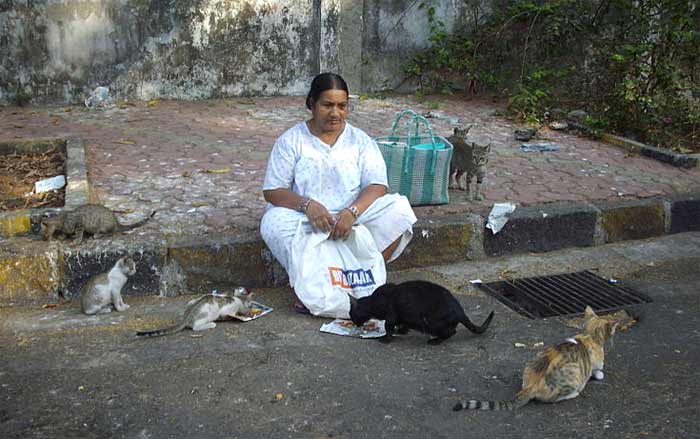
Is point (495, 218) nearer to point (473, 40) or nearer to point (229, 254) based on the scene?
point (229, 254)

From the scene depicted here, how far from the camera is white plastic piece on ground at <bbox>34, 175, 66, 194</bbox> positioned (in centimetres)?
562

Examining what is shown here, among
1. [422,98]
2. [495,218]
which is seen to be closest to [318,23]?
[422,98]

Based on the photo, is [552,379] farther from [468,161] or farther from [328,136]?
[468,161]

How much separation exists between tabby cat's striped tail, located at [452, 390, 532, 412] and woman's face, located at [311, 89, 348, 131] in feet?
6.20

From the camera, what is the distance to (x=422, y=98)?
9.79 meters

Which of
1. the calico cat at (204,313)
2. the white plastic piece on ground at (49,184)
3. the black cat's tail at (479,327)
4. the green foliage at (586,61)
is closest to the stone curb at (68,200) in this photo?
the white plastic piece on ground at (49,184)

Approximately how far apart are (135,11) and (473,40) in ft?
14.6

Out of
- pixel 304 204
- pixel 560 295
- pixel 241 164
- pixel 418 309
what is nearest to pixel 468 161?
pixel 560 295

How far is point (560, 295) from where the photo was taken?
181 inches

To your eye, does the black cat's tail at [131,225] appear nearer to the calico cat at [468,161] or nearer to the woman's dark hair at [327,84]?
the woman's dark hair at [327,84]

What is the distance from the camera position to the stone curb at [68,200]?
14.9ft

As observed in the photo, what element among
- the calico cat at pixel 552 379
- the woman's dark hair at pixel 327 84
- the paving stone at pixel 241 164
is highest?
the woman's dark hair at pixel 327 84

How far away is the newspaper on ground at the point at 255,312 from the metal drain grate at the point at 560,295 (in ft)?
4.71

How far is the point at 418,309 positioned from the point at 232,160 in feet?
10.9
